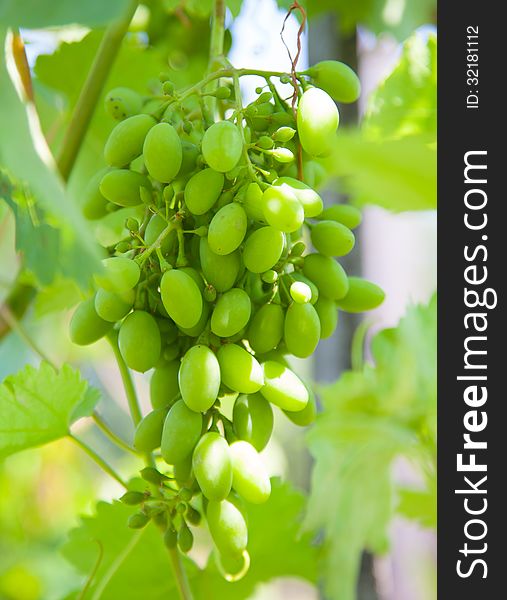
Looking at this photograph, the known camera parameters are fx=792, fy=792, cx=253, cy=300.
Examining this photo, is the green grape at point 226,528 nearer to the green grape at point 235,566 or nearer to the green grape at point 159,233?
the green grape at point 235,566

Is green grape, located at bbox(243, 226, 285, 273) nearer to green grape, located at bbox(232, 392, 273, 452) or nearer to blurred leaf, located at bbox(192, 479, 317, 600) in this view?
green grape, located at bbox(232, 392, 273, 452)

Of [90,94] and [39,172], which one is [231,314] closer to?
[39,172]

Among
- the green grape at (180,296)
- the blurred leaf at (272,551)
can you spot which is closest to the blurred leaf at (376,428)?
the blurred leaf at (272,551)

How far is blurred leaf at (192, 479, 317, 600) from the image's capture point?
53 cm

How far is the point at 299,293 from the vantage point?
35cm

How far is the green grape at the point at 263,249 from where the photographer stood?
0.34 meters

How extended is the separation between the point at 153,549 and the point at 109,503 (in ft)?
0.14

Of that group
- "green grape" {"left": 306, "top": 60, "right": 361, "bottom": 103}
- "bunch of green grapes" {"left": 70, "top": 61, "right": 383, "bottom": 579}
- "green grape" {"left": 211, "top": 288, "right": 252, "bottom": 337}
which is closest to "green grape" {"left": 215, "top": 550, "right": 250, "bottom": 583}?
"bunch of green grapes" {"left": 70, "top": 61, "right": 383, "bottom": 579}

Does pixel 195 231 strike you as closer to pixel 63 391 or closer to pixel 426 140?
pixel 63 391

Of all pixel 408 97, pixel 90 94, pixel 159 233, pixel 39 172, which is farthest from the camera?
pixel 408 97

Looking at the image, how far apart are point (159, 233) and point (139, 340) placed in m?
0.05

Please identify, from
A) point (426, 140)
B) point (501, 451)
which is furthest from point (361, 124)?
point (501, 451)

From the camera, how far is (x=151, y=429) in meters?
0.36

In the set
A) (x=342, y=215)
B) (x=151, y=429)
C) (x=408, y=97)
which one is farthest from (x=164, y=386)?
(x=408, y=97)
